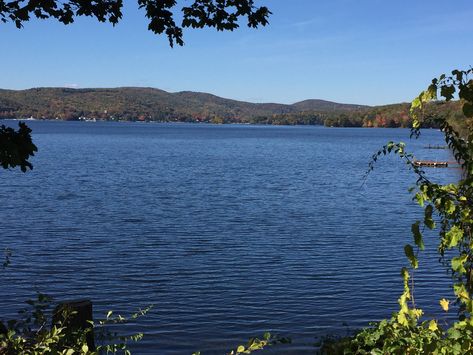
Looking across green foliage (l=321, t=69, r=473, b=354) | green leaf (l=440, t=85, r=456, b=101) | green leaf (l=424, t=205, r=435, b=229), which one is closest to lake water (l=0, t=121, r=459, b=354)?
green foliage (l=321, t=69, r=473, b=354)

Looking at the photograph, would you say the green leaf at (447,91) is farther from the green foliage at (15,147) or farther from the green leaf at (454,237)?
the green foliage at (15,147)

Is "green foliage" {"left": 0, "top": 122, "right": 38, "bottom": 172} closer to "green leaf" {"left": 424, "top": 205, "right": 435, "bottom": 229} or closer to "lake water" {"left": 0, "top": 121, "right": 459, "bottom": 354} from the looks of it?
"green leaf" {"left": 424, "top": 205, "right": 435, "bottom": 229}

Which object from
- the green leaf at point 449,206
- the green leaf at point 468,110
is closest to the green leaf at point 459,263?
the green leaf at point 449,206

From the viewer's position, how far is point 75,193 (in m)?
45.7

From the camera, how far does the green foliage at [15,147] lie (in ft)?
21.9

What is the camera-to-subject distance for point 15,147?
6688mm

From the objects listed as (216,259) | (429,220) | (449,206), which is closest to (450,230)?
(449,206)

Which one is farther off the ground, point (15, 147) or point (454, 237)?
point (15, 147)

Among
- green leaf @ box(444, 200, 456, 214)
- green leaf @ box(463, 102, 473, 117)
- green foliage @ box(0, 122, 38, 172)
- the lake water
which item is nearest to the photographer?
green leaf @ box(463, 102, 473, 117)

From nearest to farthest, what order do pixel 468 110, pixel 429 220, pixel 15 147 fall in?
1. pixel 468 110
2. pixel 429 220
3. pixel 15 147

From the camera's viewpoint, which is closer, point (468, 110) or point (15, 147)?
point (468, 110)

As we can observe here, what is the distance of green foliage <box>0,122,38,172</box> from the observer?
6688 millimetres

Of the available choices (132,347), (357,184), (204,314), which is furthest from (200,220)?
(357,184)

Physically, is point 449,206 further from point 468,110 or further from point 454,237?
point 468,110
